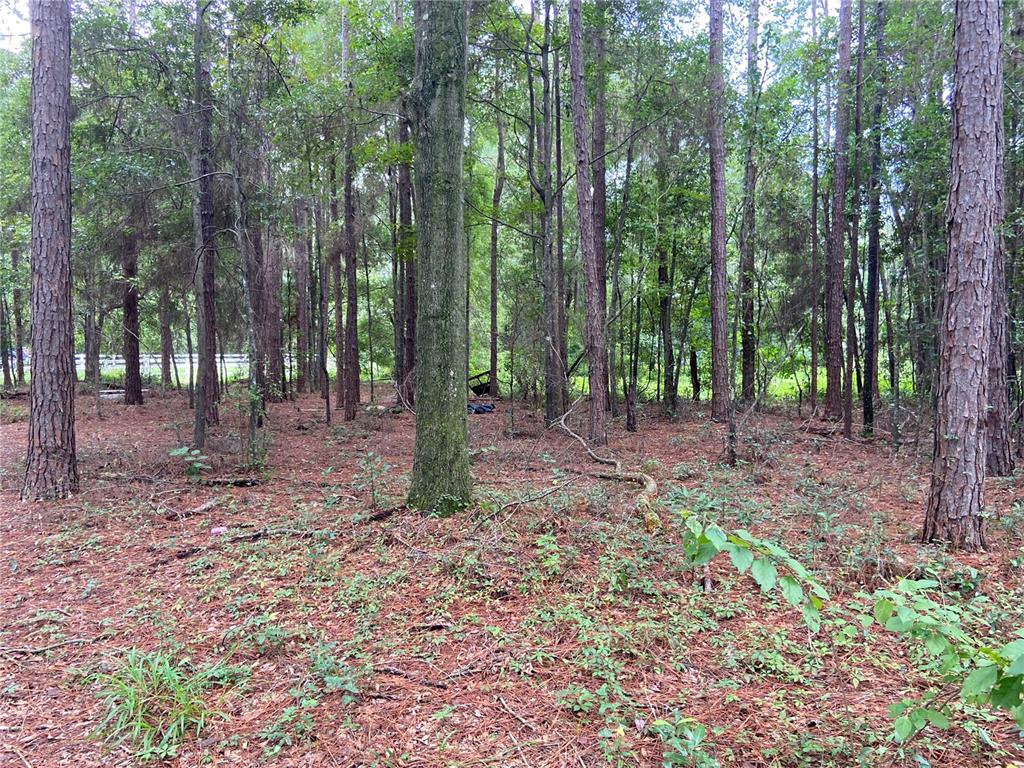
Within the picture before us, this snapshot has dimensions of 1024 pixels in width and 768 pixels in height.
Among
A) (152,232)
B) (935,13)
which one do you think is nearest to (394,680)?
(152,232)

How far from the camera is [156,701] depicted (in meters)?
2.54

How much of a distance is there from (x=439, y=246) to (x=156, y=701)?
Answer: 3.78 metres

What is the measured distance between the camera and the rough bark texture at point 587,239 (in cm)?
896

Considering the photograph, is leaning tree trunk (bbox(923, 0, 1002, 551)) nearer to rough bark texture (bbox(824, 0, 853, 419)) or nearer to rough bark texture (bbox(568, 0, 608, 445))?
rough bark texture (bbox(568, 0, 608, 445))

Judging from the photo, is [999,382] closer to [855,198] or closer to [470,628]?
[855,198]

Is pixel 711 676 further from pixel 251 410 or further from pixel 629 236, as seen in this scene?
pixel 629 236

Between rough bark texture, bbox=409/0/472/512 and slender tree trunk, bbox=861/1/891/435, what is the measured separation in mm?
8632

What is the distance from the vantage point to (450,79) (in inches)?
191

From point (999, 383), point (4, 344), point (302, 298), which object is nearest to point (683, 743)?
point (999, 383)

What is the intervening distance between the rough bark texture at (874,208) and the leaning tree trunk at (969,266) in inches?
248

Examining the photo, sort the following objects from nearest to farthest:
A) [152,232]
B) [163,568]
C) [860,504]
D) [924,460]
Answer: [163,568], [860,504], [924,460], [152,232]

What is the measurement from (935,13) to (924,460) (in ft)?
24.5

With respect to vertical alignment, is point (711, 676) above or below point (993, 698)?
below

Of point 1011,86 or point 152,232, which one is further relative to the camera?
point 152,232
